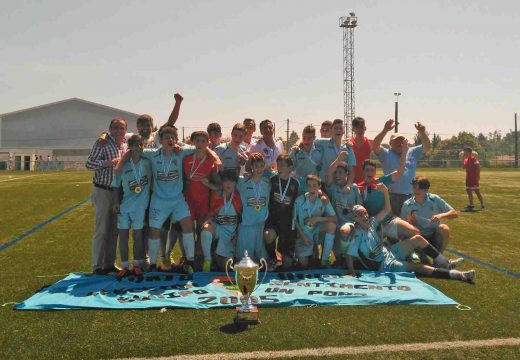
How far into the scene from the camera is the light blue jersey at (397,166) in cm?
687

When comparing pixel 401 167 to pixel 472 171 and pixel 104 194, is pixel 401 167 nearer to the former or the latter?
pixel 104 194

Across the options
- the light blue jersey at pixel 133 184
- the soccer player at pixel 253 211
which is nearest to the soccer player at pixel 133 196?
the light blue jersey at pixel 133 184

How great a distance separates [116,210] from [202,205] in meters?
Answer: 1.07

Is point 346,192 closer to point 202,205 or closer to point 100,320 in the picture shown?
point 202,205

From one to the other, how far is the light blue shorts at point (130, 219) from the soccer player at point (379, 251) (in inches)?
103

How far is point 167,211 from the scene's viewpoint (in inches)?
225

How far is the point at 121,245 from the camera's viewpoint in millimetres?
5672

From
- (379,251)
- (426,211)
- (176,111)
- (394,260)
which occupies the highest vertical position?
(176,111)

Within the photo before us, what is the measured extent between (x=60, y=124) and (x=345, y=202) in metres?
57.9

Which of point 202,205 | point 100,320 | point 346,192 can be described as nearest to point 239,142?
point 202,205

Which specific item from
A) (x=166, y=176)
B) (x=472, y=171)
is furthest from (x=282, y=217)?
(x=472, y=171)

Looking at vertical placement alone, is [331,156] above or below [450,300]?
above

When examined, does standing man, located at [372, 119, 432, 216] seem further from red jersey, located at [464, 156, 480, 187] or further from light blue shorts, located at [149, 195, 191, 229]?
red jersey, located at [464, 156, 480, 187]

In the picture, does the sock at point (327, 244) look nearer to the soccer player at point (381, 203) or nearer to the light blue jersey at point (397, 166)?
the soccer player at point (381, 203)
